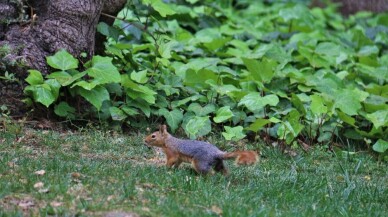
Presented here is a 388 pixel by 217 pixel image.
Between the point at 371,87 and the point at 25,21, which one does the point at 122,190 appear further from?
the point at 371,87

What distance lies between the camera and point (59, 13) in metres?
7.22

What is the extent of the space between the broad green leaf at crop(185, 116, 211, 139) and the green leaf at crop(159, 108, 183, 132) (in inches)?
8.3

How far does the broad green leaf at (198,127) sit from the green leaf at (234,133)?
179 mm

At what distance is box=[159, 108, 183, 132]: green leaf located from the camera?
290 inches

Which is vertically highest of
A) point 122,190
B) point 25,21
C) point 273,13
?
point 25,21

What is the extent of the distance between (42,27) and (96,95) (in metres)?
0.83

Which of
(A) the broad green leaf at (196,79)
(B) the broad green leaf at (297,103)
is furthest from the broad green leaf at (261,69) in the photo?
(A) the broad green leaf at (196,79)

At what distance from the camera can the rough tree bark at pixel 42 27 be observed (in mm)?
7172

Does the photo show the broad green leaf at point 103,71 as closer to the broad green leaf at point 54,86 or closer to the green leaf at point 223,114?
the broad green leaf at point 54,86

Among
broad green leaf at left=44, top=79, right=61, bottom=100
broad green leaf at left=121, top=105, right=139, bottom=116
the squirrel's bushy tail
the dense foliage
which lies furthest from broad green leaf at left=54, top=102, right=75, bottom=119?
the squirrel's bushy tail

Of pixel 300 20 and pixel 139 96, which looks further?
pixel 300 20

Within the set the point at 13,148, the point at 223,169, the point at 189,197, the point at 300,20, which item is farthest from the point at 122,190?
the point at 300,20

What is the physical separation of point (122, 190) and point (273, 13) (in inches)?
327

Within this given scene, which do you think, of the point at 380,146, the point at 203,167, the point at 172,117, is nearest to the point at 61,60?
the point at 172,117
